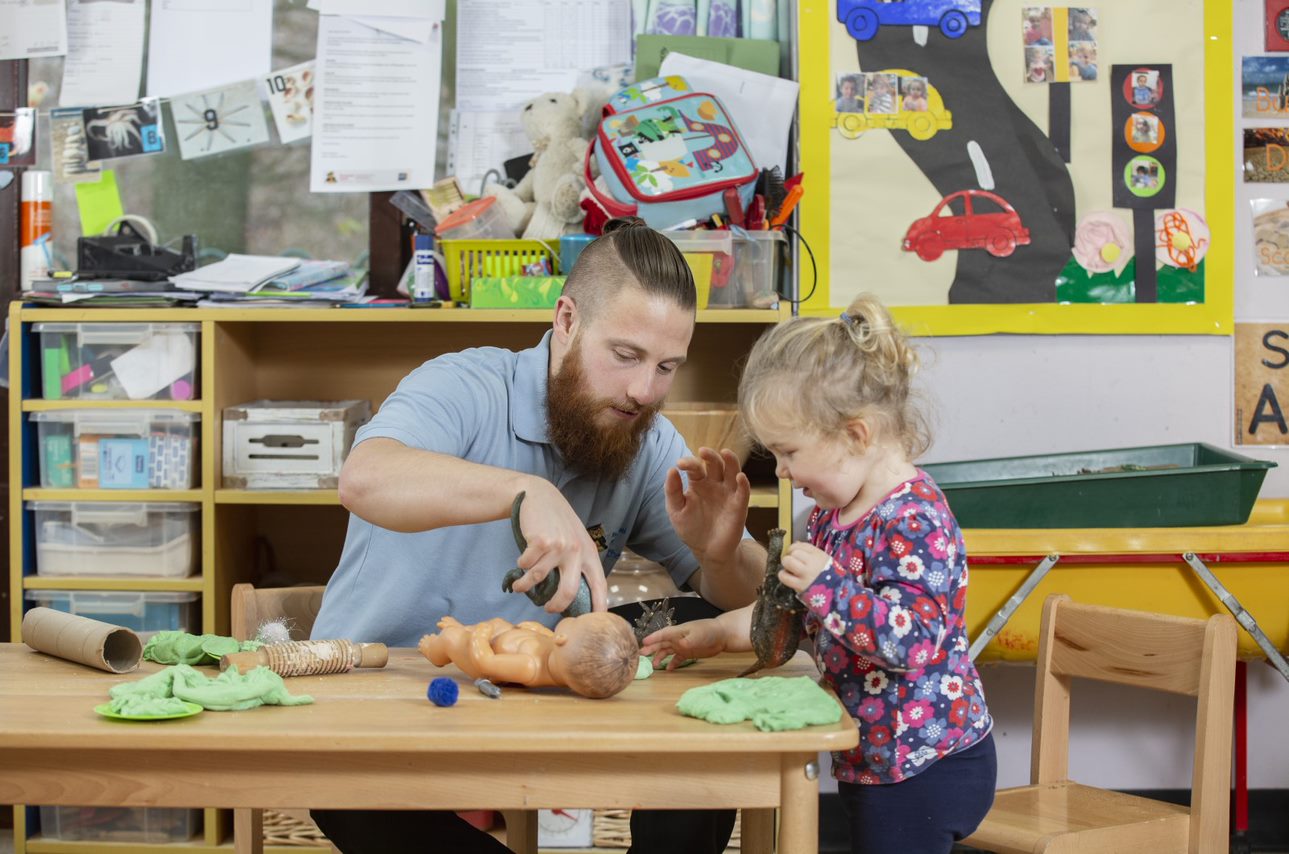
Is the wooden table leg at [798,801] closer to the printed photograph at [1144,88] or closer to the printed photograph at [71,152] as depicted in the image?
the printed photograph at [1144,88]

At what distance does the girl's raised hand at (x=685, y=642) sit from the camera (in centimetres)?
143

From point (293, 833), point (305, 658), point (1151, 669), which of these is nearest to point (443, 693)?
point (305, 658)

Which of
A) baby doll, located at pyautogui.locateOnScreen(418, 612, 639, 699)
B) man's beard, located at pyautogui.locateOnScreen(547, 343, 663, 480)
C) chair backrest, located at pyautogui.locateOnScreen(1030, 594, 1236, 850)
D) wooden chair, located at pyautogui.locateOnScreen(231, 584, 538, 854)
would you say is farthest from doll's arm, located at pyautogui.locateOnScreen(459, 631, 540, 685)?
chair backrest, located at pyautogui.locateOnScreen(1030, 594, 1236, 850)

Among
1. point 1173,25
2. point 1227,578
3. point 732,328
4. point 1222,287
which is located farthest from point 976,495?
point 1173,25

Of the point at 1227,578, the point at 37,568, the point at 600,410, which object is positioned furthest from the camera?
the point at 37,568

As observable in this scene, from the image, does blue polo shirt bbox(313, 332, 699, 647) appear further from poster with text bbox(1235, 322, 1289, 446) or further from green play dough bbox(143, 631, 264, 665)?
poster with text bbox(1235, 322, 1289, 446)

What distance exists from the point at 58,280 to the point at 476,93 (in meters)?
1.00

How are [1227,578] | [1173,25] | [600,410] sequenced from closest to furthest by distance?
[600,410]
[1227,578]
[1173,25]

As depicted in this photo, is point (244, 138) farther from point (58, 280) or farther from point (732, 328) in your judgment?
point (732, 328)

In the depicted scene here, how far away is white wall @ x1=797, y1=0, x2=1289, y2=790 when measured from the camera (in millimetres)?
2795

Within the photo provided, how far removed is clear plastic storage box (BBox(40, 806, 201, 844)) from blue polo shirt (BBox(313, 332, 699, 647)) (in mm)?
1083

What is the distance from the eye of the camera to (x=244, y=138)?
2895mm

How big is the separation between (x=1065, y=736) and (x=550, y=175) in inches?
60.7

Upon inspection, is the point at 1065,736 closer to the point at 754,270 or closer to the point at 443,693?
the point at 754,270
